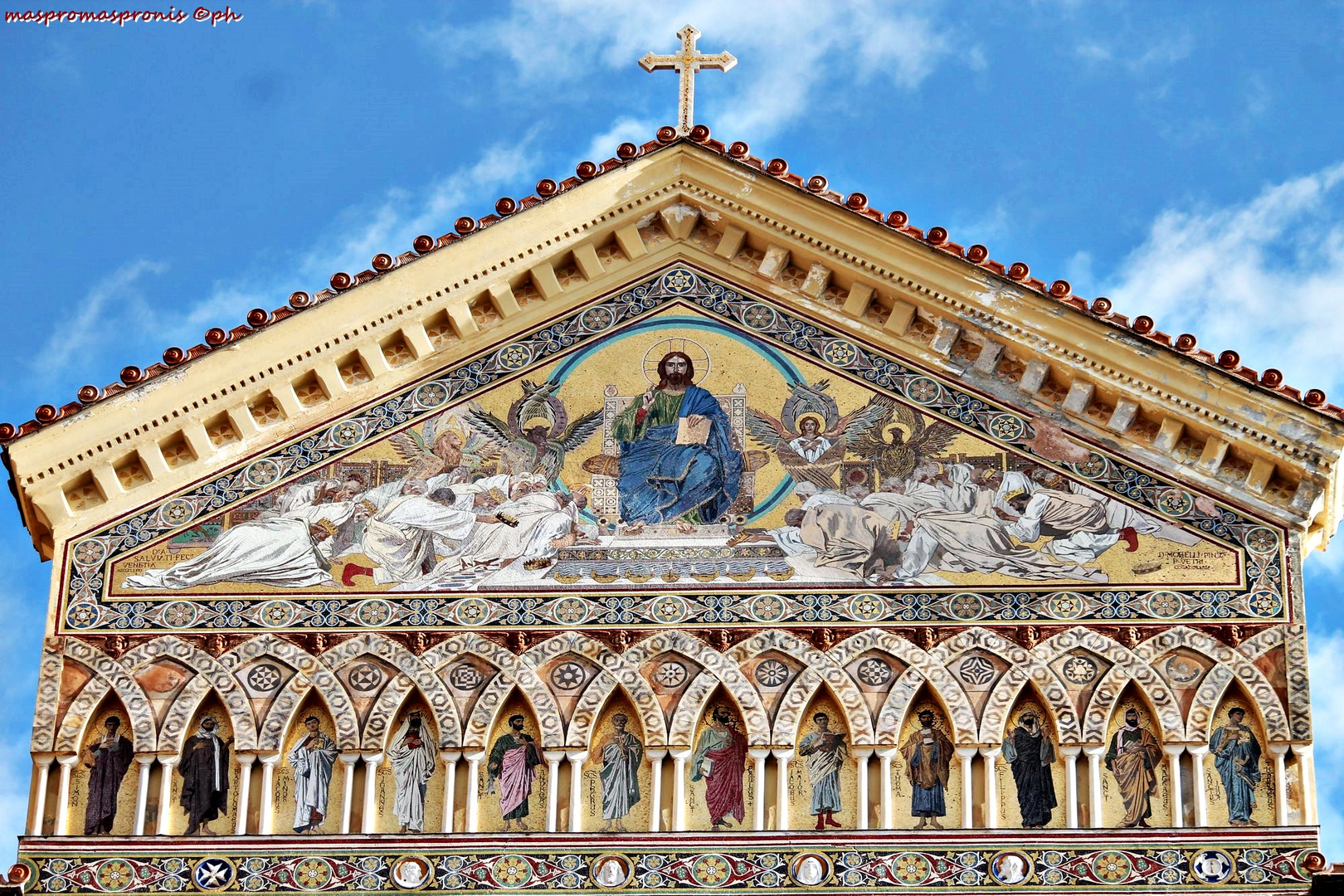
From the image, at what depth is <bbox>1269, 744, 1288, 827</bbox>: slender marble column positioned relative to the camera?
16.4m

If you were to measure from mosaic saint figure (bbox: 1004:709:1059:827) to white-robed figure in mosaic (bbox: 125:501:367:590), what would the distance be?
3912mm

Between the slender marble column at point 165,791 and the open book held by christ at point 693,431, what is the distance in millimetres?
3454

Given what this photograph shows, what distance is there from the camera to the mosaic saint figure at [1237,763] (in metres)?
16.4

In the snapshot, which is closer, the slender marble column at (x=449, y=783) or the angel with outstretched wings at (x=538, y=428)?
the slender marble column at (x=449, y=783)

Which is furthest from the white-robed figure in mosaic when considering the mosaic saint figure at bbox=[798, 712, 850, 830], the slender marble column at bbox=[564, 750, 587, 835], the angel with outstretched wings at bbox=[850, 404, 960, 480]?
the angel with outstretched wings at bbox=[850, 404, 960, 480]

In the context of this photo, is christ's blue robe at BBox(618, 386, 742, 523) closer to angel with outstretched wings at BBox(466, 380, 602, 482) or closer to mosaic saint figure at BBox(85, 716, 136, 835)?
angel with outstretched wings at BBox(466, 380, 602, 482)

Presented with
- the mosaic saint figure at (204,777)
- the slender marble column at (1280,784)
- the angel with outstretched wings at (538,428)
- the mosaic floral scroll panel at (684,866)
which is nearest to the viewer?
the mosaic floral scroll panel at (684,866)

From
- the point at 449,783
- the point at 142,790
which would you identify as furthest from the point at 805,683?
the point at 142,790

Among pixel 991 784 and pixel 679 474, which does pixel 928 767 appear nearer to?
pixel 991 784

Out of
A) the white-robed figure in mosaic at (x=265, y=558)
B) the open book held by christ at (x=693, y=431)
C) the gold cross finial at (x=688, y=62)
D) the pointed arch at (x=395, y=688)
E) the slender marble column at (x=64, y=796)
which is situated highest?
the gold cross finial at (x=688, y=62)

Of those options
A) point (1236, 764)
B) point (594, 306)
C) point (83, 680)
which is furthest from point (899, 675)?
point (83, 680)

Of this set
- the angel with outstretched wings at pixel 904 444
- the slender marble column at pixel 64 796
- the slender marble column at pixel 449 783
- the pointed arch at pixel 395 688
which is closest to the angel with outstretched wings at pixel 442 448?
the pointed arch at pixel 395 688

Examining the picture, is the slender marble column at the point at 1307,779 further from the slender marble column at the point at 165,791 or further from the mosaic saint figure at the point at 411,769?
the slender marble column at the point at 165,791

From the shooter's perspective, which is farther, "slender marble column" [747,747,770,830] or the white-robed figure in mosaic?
the white-robed figure in mosaic
